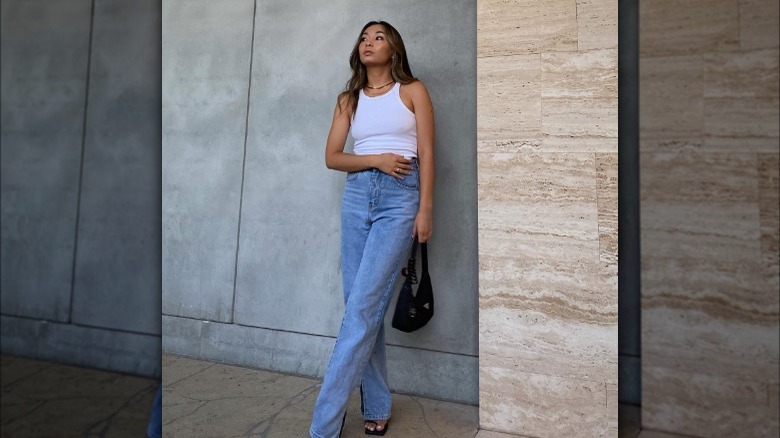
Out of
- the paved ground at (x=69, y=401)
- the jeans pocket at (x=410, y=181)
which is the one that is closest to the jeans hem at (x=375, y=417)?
the jeans pocket at (x=410, y=181)

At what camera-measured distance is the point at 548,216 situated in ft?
8.91

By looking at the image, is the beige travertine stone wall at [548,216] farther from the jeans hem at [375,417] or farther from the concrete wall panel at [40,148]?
the concrete wall panel at [40,148]

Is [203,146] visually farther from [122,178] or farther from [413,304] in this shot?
[122,178]

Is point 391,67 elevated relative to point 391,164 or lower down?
elevated

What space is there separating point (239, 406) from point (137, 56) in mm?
3146

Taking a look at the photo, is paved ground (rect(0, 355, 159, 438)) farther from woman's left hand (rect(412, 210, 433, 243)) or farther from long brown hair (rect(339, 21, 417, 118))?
long brown hair (rect(339, 21, 417, 118))

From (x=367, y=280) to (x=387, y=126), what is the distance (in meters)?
0.70

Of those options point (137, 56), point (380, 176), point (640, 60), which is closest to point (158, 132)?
point (137, 56)

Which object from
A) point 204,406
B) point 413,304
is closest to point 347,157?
point 413,304

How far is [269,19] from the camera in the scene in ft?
12.6

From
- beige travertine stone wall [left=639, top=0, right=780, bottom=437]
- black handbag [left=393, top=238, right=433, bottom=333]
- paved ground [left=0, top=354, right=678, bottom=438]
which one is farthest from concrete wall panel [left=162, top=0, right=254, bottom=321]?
beige travertine stone wall [left=639, top=0, right=780, bottom=437]

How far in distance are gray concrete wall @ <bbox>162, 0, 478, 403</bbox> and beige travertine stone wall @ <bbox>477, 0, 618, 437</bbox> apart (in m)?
0.43

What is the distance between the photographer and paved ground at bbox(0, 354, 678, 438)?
1.11ft

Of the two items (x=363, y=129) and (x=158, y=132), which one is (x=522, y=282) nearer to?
(x=363, y=129)
